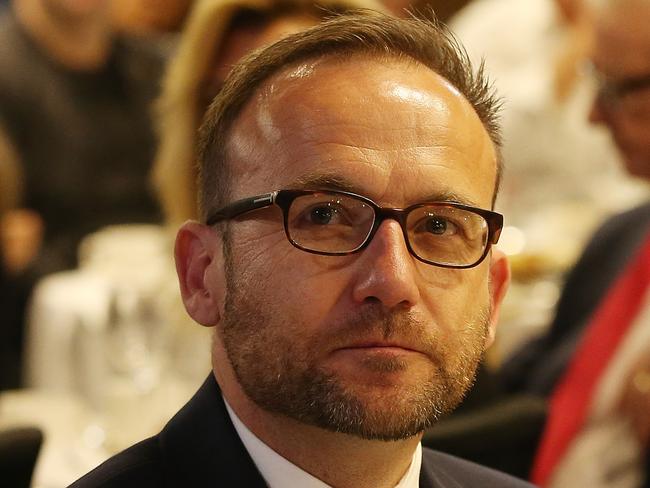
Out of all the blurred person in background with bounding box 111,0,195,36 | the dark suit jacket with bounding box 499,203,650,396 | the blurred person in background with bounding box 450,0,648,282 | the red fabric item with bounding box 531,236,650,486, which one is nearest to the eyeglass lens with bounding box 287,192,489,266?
the red fabric item with bounding box 531,236,650,486

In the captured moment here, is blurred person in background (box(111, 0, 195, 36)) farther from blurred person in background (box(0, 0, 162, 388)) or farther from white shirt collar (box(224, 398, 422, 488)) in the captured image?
white shirt collar (box(224, 398, 422, 488))

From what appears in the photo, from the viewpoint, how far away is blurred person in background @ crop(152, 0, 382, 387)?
1.97 m

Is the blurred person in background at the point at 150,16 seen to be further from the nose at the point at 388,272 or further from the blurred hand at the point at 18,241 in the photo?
the nose at the point at 388,272

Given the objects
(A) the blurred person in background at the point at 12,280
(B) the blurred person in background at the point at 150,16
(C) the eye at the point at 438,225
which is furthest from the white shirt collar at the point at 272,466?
(B) the blurred person in background at the point at 150,16

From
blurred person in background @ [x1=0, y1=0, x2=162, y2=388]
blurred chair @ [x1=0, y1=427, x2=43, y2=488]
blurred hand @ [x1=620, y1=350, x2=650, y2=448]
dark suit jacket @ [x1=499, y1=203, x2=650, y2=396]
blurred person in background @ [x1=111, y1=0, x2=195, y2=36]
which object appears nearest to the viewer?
blurred chair @ [x1=0, y1=427, x2=43, y2=488]

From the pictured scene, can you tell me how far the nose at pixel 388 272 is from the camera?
0.88 meters

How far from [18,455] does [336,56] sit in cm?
78

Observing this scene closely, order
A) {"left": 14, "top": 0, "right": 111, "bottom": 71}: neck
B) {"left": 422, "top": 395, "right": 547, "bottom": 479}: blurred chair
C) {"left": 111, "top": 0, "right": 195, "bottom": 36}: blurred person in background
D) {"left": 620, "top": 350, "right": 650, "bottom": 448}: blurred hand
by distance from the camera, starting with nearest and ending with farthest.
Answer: {"left": 422, "top": 395, "right": 547, "bottom": 479}: blurred chair, {"left": 620, "top": 350, "right": 650, "bottom": 448}: blurred hand, {"left": 14, "top": 0, "right": 111, "bottom": 71}: neck, {"left": 111, "top": 0, "right": 195, "bottom": 36}: blurred person in background


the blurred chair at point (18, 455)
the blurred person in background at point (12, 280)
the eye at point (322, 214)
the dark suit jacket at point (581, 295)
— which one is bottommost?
the blurred person in background at point (12, 280)

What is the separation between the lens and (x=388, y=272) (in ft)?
2.91

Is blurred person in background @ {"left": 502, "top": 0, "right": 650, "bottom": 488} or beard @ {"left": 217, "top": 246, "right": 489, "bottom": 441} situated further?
blurred person in background @ {"left": 502, "top": 0, "right": 650, "bottom": 488}

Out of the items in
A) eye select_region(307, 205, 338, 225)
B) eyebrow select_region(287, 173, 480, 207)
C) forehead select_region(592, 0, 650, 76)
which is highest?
eyebrow select_region(287, 173, 480, 207)

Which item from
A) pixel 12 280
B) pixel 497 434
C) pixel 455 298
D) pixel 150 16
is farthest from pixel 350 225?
pixel 150 16

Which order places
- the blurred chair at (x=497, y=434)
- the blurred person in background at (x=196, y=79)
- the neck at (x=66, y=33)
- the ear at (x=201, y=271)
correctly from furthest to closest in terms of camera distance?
1. the neck at (x=66, y=33)
2. the blurred person in background at (x=196, y=79)
3. the blurred chair at (x=497, y=434)
4. the ear at (x=201, y=271)
